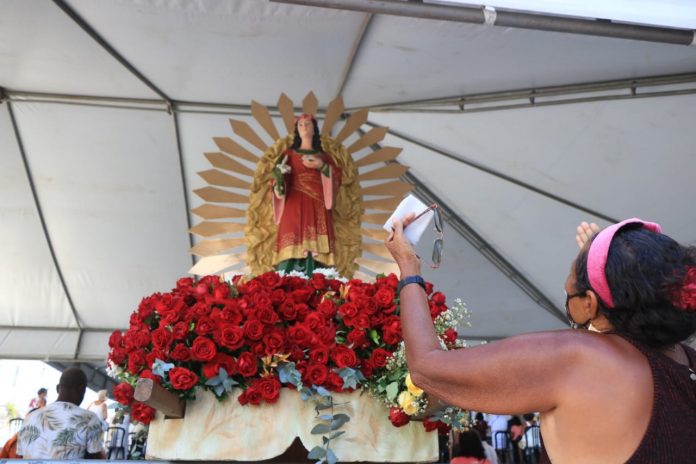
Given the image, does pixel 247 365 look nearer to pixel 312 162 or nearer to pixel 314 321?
pixel 314 321

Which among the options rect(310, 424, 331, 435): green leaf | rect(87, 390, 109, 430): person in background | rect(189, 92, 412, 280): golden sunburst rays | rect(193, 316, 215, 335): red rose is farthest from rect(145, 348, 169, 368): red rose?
rect(87, 390, 109, 430): person in background

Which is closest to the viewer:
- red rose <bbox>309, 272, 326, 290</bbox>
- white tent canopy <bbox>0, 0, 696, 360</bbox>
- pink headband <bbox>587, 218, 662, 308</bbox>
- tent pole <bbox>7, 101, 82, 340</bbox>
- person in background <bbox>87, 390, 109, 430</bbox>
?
pink headband <bbox>587, 218, 662, 308</bbox>

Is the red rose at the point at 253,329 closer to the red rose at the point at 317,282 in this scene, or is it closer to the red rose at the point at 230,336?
the red rose at the point at 230,336

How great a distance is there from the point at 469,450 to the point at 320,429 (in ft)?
7.43

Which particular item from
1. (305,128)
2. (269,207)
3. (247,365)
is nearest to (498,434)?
(269,207)

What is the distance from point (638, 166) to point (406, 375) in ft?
13.9

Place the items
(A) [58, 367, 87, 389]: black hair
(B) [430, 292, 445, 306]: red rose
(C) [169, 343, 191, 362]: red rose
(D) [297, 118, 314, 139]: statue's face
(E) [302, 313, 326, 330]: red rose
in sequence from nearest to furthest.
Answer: (C) [169, 343, 191, 362]: red rose, (E) [302, 313, 326, 330]: red rose, (B) [430, 292, 445, 306]: red rose, (A) [58, 367, 87, 389]: black hair, (D) [297, 118, 314, 139]: statue's face

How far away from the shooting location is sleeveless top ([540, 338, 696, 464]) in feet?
3.63

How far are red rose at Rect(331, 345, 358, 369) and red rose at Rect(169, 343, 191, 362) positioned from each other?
463 mm

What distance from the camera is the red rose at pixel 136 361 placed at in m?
2.14

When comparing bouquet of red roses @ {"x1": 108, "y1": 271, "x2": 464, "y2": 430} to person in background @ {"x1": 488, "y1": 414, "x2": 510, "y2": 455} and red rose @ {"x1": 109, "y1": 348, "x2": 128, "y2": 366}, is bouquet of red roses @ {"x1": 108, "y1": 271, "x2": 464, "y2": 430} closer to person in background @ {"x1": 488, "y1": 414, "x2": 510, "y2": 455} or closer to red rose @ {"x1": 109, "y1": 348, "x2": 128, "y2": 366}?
red rose @ {"x1": 109, "y1": 348, "x2": 128, "y2": 366}

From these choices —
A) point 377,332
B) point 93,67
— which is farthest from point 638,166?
point 93,67

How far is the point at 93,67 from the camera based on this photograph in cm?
525

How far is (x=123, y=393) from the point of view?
2.12 metres
